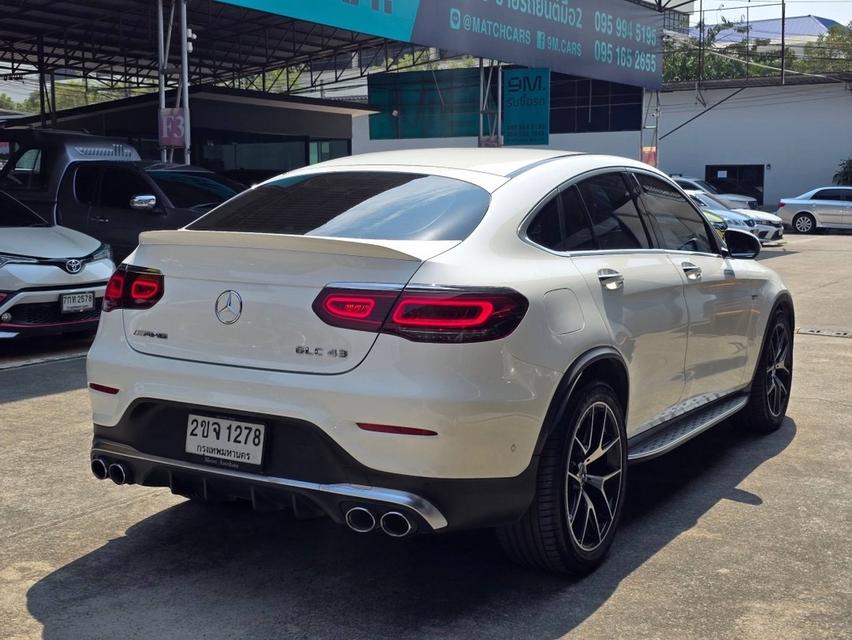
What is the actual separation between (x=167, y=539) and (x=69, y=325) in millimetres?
4844

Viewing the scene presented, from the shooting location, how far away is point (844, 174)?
124ft

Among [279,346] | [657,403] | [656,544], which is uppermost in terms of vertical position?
[279,346]

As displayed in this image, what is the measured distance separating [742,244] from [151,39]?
23.1 meters

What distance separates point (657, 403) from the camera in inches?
181

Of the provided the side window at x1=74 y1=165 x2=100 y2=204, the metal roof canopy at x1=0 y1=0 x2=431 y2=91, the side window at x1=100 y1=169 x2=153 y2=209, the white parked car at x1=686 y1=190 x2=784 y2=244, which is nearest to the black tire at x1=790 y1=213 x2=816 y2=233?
the white parked car at x1=686 y1=190 x2=784 y2=244

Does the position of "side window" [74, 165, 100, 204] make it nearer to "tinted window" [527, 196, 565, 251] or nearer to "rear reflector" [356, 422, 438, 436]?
"tinted window" [527, 196, 565, 251]

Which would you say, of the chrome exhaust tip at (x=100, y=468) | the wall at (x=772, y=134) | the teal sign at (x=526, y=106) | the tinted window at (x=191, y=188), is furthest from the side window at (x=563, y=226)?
the wall at (x=772, y=134)

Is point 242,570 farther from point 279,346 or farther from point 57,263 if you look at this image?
point 57,263

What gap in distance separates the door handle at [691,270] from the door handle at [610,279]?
31.0 inches

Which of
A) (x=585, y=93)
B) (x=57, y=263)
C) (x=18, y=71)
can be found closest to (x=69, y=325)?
(x=57, y=263)

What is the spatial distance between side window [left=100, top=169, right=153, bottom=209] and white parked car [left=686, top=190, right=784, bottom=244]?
14.1 m

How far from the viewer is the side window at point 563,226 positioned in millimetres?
3979

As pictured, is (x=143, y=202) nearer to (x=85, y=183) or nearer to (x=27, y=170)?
(x=85, y=183)

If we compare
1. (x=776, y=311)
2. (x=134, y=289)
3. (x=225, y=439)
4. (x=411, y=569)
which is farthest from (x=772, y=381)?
(x=134, y=289)
